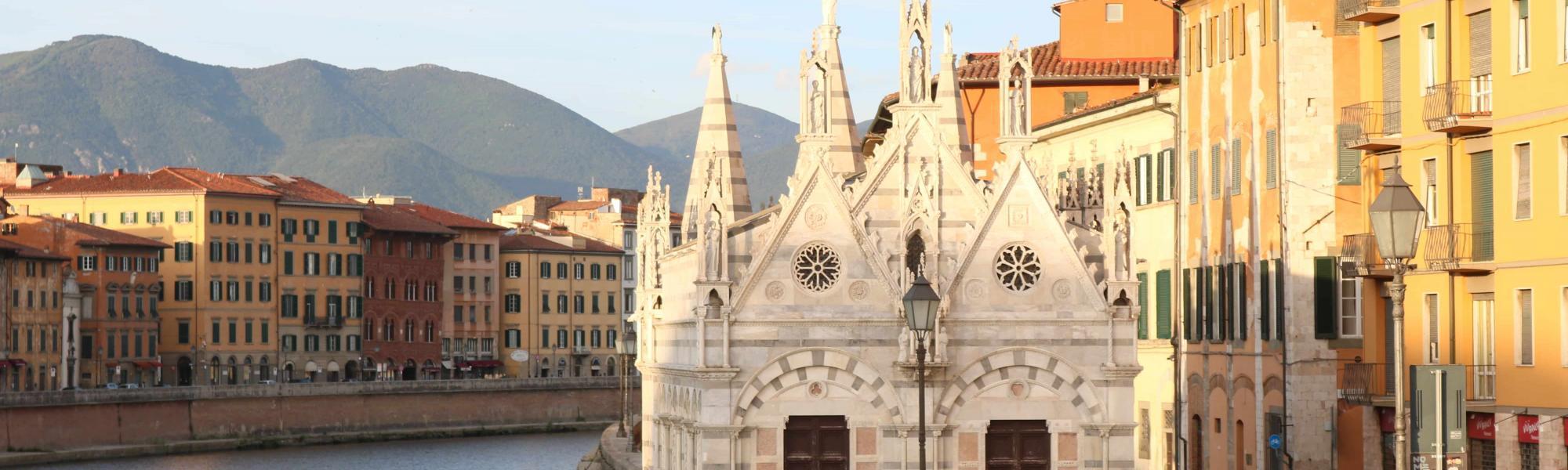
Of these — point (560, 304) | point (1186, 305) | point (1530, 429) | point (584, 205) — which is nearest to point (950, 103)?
point (1186, 305)

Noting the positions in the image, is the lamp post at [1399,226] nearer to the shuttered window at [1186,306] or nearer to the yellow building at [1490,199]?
the yellow building at [1490,199]

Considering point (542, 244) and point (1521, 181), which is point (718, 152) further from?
point (542, 244)

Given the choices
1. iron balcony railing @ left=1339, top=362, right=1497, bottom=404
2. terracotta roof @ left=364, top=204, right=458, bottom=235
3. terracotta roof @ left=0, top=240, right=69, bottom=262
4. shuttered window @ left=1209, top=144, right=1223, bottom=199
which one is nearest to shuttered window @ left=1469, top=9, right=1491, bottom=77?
iron balcony railing @ left=1339, top=362, right=1497, bottom=404

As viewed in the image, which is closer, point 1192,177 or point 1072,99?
point 1192,177

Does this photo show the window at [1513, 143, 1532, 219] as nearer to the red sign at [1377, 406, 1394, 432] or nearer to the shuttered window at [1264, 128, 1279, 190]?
the red sign at [1377, 406, 1394, 432]

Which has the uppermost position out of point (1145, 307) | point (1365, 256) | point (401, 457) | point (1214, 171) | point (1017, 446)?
point (1214, 171)

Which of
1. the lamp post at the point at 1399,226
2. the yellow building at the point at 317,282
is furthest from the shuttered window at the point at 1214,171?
the yellow building at the point at 317,282

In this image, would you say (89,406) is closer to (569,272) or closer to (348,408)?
(348,408)

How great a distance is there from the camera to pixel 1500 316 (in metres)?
29.6

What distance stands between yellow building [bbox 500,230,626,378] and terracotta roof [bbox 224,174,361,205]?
1362 centimetres

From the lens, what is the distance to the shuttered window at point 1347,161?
123 ft

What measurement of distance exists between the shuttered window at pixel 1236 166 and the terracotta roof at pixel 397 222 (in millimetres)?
94192

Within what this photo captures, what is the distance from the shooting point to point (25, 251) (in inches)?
4117

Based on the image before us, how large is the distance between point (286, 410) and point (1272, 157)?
3028 inches
